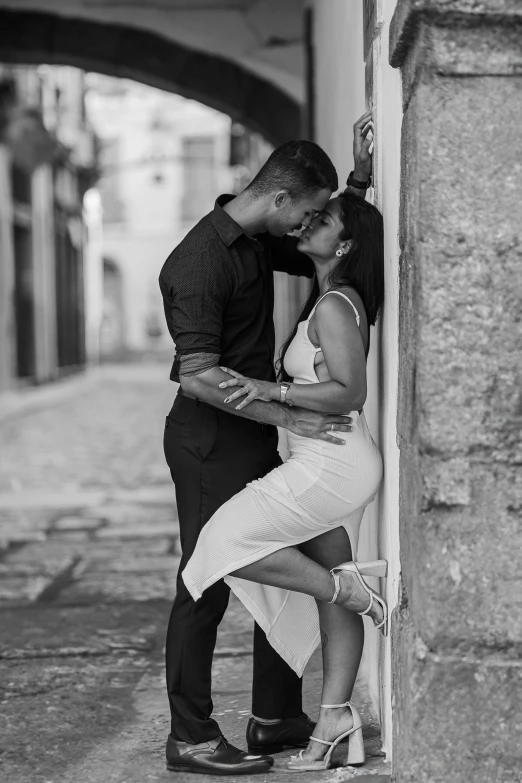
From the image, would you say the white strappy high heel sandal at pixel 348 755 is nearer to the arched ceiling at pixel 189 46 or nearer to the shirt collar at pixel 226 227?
the shirt collar at pixel 226 227

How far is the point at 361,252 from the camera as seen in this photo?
9.96 feet

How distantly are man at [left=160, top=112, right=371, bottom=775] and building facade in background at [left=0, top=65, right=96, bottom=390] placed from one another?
11.0 m

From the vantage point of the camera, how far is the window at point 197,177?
40.3 m

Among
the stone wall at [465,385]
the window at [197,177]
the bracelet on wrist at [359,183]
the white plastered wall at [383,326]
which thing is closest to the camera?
the stone wall at [465,385]

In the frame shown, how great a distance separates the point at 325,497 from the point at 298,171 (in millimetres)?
847

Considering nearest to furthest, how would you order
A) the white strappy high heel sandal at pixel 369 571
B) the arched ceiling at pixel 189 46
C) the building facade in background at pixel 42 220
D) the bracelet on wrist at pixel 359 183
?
the white strappy high heel sandal at pixel 369 571, the bracelet on wrist at pixel 359 183, the arched ceiling at pixel 189 46, the building facade in background at pixel 42 220

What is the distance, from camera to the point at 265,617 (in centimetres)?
319

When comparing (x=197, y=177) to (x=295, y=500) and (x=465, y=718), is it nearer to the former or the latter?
(x=295, y=500)

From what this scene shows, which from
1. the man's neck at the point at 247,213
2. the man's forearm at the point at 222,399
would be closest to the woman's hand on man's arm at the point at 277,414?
the man's forearm at the point at 222,399

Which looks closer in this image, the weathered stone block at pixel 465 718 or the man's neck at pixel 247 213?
the weathered stone block at pixel 465 718

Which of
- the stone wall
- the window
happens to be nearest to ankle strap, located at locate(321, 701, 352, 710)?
the stone wall

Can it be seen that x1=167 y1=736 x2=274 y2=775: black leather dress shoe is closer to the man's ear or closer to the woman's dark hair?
the woman's dark hair

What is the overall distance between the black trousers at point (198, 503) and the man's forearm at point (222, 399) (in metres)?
0.12

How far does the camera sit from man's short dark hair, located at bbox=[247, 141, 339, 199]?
3002 mm
